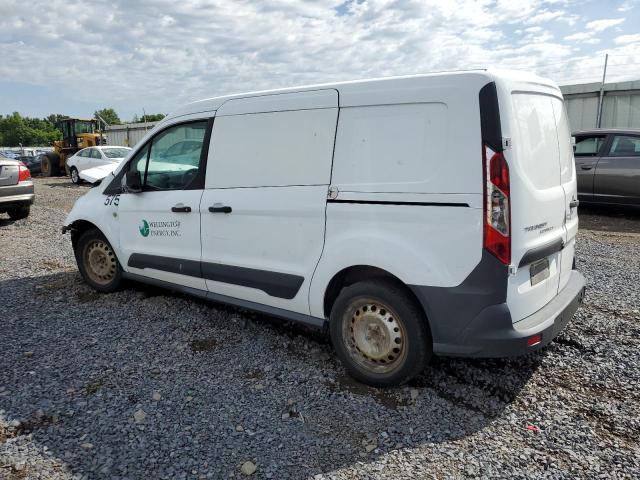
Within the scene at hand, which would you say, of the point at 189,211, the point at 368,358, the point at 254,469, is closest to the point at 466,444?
the point at 368,358

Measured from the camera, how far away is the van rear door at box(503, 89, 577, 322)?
2.88 metres

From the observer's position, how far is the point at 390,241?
123 inches

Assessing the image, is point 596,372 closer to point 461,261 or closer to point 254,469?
point 461,261

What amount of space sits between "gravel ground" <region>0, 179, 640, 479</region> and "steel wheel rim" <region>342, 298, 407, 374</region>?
0.65 ft

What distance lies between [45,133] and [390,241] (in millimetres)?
130189

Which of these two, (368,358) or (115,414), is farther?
(368,358)

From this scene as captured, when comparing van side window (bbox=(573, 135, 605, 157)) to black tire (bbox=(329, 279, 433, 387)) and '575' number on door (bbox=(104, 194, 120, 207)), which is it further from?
'575' number on door (bbox=(104, 194, 120, 207))

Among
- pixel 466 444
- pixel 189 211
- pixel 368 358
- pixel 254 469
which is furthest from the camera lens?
pixel 189 211

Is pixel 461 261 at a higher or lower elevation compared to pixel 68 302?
higher

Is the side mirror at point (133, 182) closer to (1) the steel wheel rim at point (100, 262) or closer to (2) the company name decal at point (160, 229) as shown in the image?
(2) the company name decal at point (160, 229)

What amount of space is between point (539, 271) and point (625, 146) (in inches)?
310

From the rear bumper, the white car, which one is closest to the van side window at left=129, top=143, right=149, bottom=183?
the rear bumper

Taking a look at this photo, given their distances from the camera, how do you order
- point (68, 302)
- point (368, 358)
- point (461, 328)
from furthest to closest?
point (68, 302) < point (368, 358) < point (461, 328)

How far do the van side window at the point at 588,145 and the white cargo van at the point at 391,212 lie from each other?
6.98m
